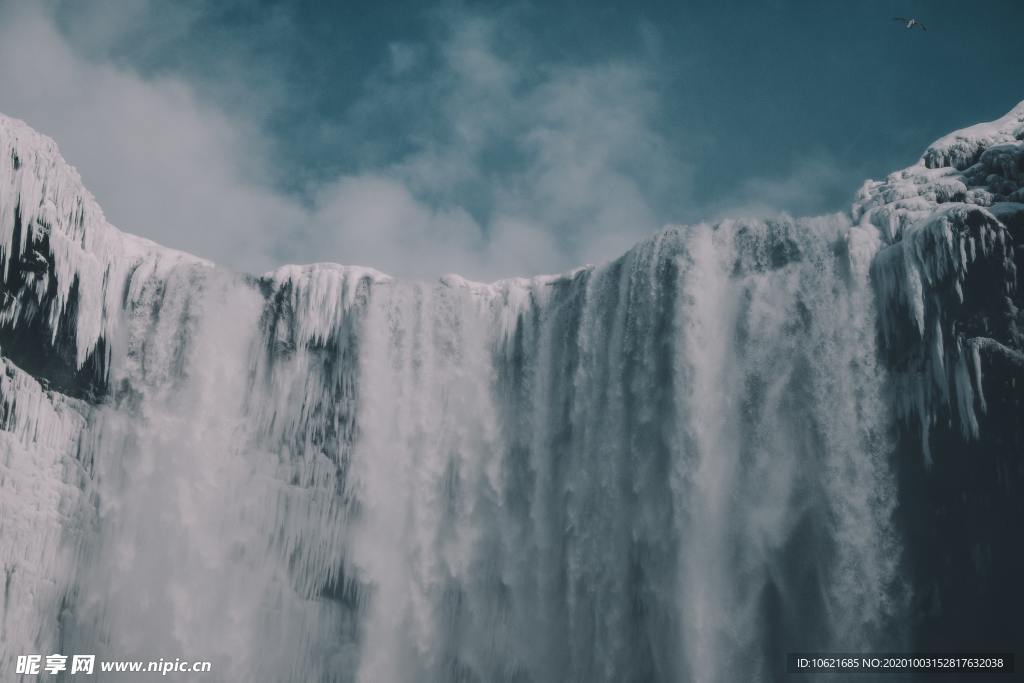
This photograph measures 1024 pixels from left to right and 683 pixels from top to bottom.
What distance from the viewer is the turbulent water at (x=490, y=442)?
18781 mm

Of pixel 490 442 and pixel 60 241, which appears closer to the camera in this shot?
pixel 60 241

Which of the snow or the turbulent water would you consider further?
the snow

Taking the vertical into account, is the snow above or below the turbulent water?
above

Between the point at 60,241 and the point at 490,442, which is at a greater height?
the point at 60,241

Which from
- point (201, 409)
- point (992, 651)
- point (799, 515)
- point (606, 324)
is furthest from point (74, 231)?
point (992, 651)

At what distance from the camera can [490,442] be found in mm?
23234

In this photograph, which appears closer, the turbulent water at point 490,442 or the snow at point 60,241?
the turbulent water at point 490,442

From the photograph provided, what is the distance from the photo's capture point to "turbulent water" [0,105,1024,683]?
1878 cm

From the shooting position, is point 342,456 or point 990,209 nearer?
point 990,209

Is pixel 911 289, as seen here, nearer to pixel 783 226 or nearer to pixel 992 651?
pixel 783 226

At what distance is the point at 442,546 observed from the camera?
2270 centimetres

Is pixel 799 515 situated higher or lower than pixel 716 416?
lower

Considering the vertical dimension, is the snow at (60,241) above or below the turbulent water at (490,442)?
above

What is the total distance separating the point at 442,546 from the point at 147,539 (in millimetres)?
6517
